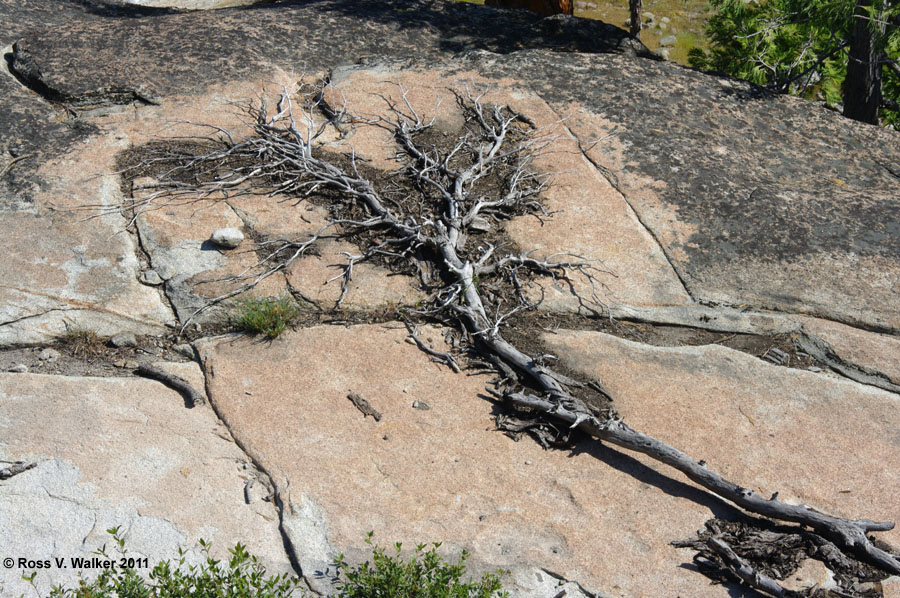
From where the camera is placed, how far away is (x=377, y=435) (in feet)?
10.6

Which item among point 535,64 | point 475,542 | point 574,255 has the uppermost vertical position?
point 535,64

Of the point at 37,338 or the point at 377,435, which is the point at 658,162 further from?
the point at 37,338

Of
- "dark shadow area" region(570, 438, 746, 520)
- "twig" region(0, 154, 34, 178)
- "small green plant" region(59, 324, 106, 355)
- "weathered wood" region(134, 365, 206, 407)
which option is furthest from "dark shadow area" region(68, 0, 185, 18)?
"dark shadow area" region(570, 438, 746, 520)

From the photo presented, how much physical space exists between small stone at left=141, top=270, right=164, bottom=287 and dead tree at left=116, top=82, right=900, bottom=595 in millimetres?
427

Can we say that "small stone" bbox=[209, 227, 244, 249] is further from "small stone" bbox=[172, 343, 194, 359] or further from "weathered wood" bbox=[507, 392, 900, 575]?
"weathered wood" bbox=[507, 392, 900, 575]

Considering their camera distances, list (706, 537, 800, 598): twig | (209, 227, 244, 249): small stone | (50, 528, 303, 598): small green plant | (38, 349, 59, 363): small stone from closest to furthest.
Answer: (50, 528, 303, 598): small green plant
(706, 537, 800, 598): twig
(38, 349, 59, 363): small stone
(209, 227, 244, 249): small stone

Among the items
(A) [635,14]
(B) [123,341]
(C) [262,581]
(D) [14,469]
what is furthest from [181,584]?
(A) [635,14]

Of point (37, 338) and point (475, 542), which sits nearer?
point (475, 542)

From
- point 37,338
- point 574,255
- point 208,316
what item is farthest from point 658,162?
point 37,338

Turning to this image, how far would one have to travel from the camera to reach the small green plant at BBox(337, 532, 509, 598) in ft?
8.08

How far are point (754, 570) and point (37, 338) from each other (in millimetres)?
3092

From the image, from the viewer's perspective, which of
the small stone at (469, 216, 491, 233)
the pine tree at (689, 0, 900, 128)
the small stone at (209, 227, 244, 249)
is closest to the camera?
the small stone at (209, 227, 244, 249)

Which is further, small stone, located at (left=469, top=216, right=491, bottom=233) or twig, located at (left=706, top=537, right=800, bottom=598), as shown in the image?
small stone, located at (left=469, top=216, right=491, bottom=233)

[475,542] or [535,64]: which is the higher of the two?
[535,64]
